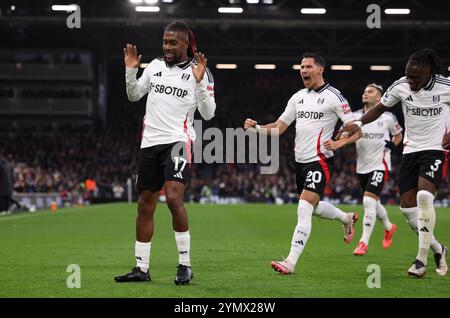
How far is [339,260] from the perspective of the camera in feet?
34.7

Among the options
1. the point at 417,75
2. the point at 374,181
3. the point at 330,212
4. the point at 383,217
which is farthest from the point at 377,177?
the point at 417,75

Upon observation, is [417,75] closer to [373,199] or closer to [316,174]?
[316,174]

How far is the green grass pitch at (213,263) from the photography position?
23.6 feet

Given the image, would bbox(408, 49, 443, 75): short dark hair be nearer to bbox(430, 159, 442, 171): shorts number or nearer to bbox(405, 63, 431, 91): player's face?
bbox(405, 63, 431, 91): player's face

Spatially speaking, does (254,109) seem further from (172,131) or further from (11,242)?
(172,131)

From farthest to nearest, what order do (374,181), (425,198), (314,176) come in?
(374,181) < (314,176) < (425,198)

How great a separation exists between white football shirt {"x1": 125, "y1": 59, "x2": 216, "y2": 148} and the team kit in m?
0.01

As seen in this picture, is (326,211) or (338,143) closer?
(338,143)

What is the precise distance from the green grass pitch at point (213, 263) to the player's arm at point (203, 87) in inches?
72.8

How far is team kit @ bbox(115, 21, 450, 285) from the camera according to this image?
311 inches

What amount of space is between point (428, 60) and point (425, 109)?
579 mm

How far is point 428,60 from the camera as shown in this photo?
8758 millimetres
